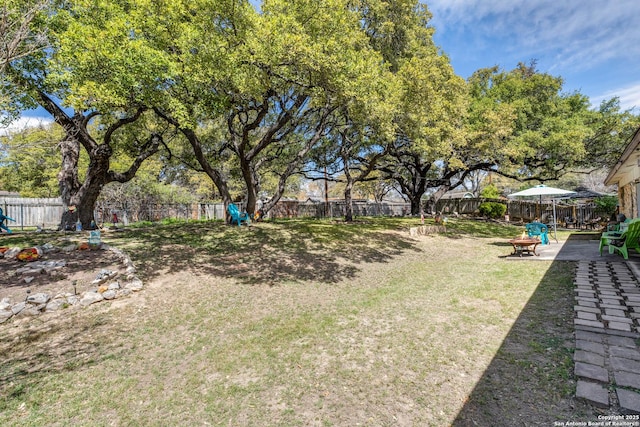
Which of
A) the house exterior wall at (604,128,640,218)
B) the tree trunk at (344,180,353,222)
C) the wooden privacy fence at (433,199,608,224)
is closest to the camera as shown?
the house exterior wall at (604,128,640,218)

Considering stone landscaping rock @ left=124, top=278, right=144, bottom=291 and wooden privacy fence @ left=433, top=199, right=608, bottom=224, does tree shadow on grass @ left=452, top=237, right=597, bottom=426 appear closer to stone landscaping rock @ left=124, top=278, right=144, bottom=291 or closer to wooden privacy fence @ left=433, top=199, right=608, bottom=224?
stone landscaping rock @ left=124, top=278, right=144, bottom=291

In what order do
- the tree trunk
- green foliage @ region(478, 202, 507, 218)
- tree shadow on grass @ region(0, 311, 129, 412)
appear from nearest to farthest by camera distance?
tree shadow on grass @ region(0, 311, 129, 412)
the tree trunk
green foliage @ region(478, 202, 507, 218)

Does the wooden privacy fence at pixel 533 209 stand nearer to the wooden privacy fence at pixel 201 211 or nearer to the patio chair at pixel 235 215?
the wooden privacy fence at pixel 201 211

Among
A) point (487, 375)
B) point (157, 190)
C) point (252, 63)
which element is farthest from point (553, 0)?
point (157, 190)

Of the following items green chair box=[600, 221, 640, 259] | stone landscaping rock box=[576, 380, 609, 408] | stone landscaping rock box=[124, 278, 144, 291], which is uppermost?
green chair box=[600, 221, 640, 259]

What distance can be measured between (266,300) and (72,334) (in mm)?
2655

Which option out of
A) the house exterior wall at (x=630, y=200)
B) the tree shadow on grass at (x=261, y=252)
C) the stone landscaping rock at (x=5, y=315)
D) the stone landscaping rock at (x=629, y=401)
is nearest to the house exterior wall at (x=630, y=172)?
the house exterior wall at (x=630, y=200)

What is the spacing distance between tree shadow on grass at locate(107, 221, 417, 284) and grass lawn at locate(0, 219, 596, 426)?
0.12 meters

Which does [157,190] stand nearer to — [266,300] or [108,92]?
[108,92]

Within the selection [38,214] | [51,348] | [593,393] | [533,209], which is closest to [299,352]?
[593,393]

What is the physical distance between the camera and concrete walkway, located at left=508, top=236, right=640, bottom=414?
7.72 feet

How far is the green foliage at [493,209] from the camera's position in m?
20.4

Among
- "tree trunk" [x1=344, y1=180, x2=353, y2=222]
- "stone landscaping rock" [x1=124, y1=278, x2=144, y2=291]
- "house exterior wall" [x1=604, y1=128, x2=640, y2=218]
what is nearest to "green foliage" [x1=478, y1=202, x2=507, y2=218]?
"house exterior wall" [x1=604, y1=128, x2=640, y2=218]

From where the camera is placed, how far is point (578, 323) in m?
3.67
